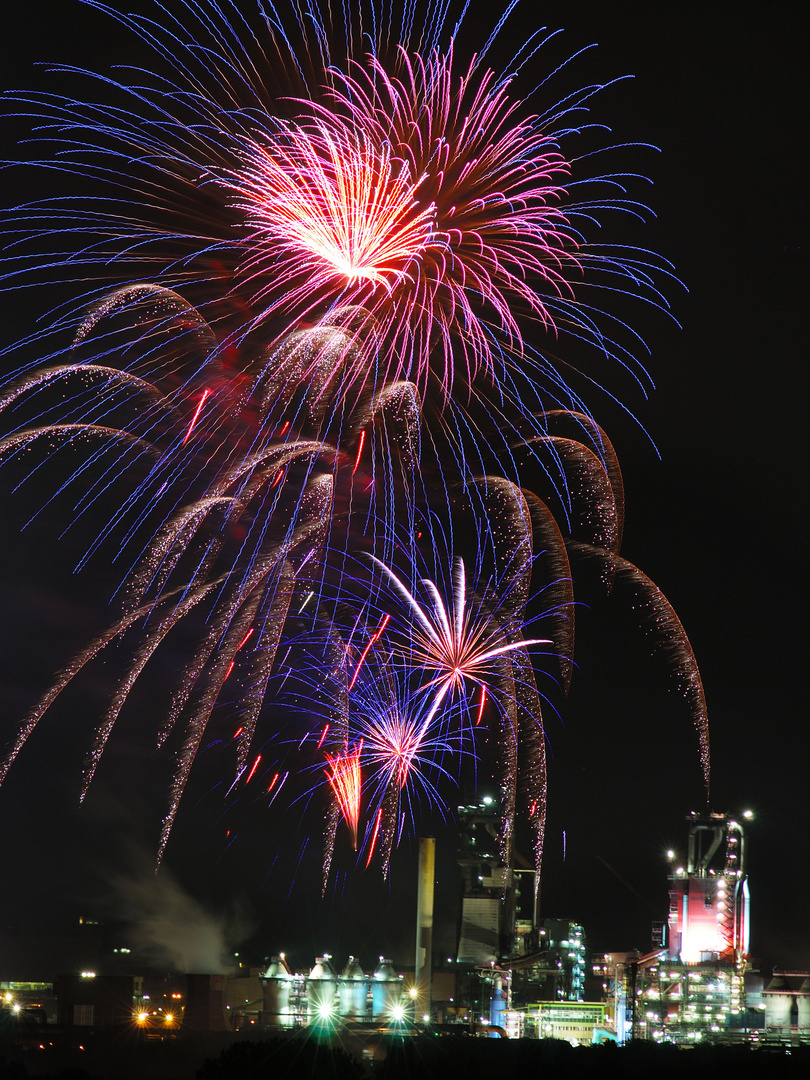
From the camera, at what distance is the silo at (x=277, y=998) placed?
7425 cm

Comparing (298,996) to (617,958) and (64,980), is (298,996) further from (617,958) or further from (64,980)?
(617,958)

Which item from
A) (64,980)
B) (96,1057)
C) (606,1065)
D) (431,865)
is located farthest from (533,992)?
(606,1065)

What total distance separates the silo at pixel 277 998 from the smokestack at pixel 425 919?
1008 centimetres

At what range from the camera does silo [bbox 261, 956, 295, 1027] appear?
74250mm

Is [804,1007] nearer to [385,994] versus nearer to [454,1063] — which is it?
[385,994]

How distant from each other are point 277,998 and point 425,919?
14074 millimetres

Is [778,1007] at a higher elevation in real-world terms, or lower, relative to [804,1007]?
lower

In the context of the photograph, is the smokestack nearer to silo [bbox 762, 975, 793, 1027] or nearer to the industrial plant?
the industrial plant

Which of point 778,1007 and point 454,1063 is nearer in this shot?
point 454,1063

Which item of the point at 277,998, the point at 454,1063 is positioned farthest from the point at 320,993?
the point at 454,1063

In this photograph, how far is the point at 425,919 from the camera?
284 ft

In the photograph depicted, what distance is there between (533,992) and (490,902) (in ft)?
27.3

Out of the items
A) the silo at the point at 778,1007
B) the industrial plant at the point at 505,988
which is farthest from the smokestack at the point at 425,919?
the silo at the point at 778,1007

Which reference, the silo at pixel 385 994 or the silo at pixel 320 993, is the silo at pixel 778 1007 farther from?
the silo at pixel 320 993
